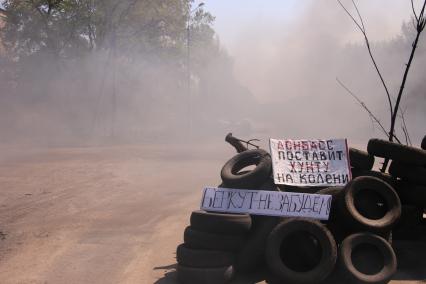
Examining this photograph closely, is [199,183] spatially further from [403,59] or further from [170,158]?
[403,59]

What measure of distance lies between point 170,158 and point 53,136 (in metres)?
17.0

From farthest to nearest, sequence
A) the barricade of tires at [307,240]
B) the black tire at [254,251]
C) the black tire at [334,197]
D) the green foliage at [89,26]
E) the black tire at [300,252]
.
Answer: the green foliage at [89,26], the black tire at [334,197], the black tire at [254,251], the barricade of tires at [307,240], the black tire at [300,252]

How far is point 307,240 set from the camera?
22.4 ft

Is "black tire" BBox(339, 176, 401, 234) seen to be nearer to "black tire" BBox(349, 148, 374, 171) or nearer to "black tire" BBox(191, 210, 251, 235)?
"black tire" BBox(349, 148, 374, 171)

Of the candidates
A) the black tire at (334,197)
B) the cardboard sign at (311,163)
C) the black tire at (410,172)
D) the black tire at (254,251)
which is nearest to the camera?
the black tire at (254,251)

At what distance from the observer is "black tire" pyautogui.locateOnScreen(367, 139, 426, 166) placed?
765 cm

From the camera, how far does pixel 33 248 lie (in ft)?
28.4

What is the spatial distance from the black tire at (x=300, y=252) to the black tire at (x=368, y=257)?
20cm

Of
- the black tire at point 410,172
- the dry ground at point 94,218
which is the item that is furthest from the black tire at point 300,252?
the black tire at point 410,172

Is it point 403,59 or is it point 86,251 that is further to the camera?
point 403,59

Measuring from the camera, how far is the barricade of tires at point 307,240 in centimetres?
637

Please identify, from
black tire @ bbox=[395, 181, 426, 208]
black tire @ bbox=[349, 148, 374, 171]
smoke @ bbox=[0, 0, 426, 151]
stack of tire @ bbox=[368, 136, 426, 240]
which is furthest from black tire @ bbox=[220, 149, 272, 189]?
smoke @ bbox=[0, 0, 426, 151]

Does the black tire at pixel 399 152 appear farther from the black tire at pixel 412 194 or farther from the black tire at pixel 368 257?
the black tire at pixel 368 257

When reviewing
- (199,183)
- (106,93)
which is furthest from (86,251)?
(106,93)
